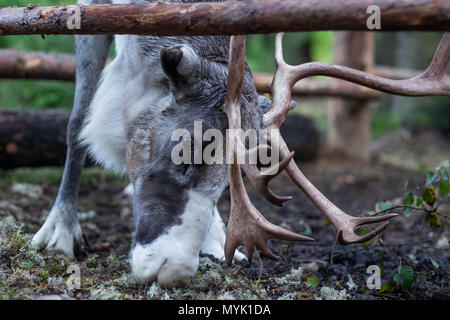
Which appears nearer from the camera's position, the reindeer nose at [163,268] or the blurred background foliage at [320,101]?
the reindeer nose at [163,268]

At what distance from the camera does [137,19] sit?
2986 millimetres

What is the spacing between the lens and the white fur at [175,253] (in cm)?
321

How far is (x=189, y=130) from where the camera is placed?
139 inches

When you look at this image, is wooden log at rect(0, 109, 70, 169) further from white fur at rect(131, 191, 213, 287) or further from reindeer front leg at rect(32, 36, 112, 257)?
white fur at rect(131, 191, 213, 287)

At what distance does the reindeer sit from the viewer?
10.7ft

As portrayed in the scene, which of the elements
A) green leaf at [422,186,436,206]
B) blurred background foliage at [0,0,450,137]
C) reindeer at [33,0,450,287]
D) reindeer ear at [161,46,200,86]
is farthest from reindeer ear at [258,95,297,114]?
blurred background foliage at [0,0,450,137]

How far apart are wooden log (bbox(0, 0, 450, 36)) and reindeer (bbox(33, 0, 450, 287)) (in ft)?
1.44

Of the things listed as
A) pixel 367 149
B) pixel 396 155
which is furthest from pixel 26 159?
pixel 396 155

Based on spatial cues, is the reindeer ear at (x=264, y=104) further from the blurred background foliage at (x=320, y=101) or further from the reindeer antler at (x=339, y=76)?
the blurred background foliage at (x=320, y=101)

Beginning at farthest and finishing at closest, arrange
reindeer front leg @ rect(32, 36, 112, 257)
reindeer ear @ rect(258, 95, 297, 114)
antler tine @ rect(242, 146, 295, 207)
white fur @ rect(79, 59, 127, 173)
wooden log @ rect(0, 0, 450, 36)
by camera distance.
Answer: reindeer front leg @ rect(32, 36, 112, 257), white fur @ rect(79, 59, 127, 173), reindeer ear @ rect(258, 95, 297, 114), antler tine @ rect(242, 146, 295, 207), wooden log @ rect(0, 0, 450, 36)

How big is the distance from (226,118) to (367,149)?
726 centimetres

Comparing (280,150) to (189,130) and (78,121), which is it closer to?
(189,130)

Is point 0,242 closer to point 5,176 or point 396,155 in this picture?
point 5,176

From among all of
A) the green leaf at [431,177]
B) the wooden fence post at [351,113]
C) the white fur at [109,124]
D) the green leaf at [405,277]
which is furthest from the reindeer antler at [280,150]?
the wooden fence post at [351,113]
